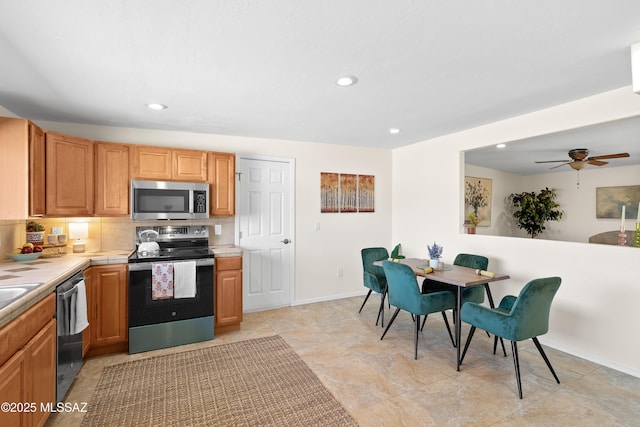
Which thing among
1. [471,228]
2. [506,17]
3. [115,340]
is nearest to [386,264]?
[471,228]

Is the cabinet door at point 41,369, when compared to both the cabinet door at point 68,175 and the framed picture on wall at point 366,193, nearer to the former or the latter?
the cabinet door at point 68,175

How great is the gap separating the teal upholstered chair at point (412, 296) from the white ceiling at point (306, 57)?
1.56 meters

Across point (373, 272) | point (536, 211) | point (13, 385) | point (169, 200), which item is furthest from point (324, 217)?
point (536, 211)

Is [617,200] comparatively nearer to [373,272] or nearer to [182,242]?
[373,272]

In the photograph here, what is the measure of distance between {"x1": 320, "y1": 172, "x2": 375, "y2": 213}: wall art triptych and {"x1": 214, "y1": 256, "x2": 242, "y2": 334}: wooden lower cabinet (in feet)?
5.42

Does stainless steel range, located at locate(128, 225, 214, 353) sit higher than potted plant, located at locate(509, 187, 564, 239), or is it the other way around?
potted plant, located at locate(509, 187, 564, 239)

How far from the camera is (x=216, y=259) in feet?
11.1

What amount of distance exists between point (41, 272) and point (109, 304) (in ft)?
2.44

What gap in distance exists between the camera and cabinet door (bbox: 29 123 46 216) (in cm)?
255

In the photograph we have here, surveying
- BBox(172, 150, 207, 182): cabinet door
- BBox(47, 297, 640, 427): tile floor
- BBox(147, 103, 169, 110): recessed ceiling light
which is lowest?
BBox(47, 297, 640, 427): tile floor

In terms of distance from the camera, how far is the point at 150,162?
3.39 metres

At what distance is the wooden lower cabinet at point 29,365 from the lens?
1.44 metres

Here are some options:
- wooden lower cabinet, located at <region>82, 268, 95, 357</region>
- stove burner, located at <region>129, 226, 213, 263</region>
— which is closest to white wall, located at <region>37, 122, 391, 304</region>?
stove burner, located at <region>129, 226, 213, 263</region>

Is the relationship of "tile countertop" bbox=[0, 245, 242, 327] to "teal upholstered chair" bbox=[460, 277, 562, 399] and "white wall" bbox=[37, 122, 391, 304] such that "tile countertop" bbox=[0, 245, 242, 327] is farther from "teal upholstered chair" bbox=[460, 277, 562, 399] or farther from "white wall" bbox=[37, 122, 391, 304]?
"teal upholstered chair" bbox=[460, 277, 562, 399]
